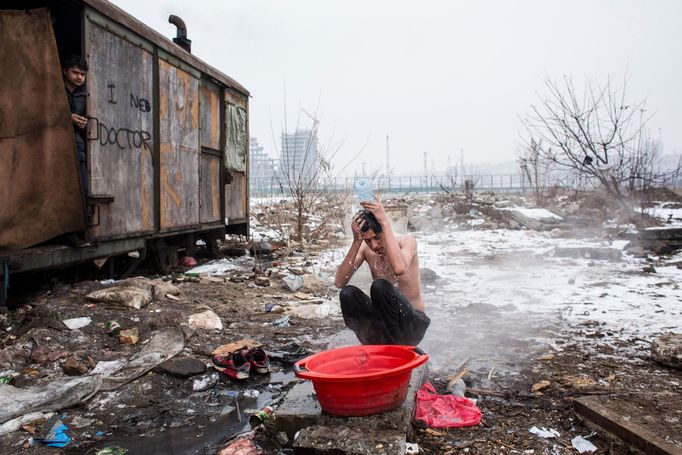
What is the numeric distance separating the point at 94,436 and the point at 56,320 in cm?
160

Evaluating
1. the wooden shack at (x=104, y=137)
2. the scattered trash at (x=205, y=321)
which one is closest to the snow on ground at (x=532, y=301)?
the scattered trash at (x=205, y=321)

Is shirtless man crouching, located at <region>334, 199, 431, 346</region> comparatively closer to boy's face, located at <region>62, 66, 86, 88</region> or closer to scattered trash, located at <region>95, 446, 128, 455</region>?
scattered trash, located at <region>95, 446, 128, 455</region>

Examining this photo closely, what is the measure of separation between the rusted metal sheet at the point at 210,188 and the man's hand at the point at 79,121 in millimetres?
2792

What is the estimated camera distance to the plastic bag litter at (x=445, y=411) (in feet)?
8.63

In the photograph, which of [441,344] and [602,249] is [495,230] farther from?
[441,344]

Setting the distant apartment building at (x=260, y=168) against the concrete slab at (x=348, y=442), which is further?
the distant apartment building at (x=260, y=168)

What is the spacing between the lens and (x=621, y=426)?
2.34 meters

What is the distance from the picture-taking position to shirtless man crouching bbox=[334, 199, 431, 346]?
2934mm

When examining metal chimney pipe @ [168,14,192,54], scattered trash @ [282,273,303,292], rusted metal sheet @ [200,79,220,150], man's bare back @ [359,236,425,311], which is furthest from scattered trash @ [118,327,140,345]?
metal chimney pipe @ [168,14,192,54]

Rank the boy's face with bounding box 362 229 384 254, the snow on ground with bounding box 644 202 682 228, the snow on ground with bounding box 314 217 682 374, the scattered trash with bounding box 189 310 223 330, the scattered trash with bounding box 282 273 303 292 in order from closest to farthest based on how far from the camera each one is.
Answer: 1. the boy's face with bounding box 362 229 384 254
2. the snow on ground with bounding box 314 217 682 374
3. the scattered trash with bounding box 189 310 223 330
4. the scattered trash with bounding box 282 273 303 292
5. the snow on ground with bounding box 644 202 682 228

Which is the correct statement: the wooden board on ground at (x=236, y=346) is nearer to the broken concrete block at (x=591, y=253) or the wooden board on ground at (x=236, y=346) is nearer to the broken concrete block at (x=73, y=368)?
the broken concrete block at (x=73, y=368)

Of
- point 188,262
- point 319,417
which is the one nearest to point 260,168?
point 188,262

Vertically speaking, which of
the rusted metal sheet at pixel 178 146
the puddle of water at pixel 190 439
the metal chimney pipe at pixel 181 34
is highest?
the metal chimney pipe at pixel 181 34

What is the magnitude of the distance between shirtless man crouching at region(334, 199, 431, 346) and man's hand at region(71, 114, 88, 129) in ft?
10.2
